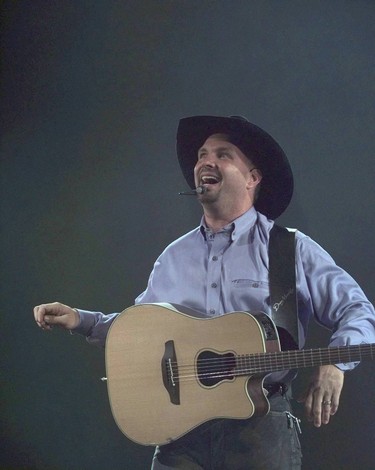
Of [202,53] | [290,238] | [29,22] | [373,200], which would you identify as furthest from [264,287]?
[29,22]

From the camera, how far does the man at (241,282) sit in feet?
6.59

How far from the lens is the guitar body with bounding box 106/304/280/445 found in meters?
1.96

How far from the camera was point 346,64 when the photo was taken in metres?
2.71

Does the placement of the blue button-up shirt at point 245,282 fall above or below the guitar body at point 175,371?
above

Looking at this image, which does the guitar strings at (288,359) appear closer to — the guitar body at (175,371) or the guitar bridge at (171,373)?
the guitar body at (175,371)

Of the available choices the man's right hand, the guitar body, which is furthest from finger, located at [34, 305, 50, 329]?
the guitar body

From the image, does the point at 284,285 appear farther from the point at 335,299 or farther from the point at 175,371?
the point at 175,371

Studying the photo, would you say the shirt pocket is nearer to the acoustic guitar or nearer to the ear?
the acoustic guitar

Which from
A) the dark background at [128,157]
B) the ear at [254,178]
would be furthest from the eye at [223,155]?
the dark background at [128,157]

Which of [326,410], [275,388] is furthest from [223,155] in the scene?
[326,410]

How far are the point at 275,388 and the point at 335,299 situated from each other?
1.27ft

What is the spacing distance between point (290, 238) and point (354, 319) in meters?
0.40

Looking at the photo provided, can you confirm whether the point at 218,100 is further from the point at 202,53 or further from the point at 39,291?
the point at 39,291

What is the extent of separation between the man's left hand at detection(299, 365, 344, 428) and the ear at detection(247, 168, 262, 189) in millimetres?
882
